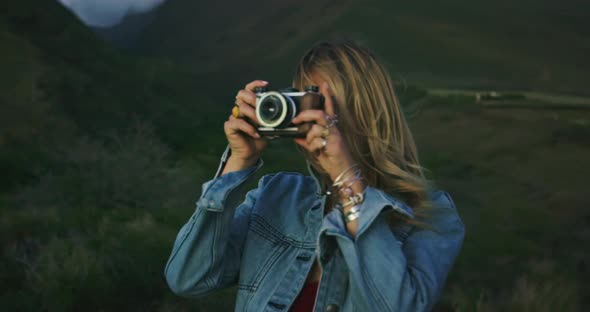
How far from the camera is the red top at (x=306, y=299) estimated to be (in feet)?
4.40

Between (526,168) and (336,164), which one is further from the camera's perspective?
(526,168)

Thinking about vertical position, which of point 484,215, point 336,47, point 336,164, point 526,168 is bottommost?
point 484,215

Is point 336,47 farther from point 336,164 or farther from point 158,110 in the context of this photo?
point 158,110

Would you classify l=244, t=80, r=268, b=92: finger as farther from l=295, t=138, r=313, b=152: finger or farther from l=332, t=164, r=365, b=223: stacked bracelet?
l=332, t=164, r=365, b=223: stacked bracelet

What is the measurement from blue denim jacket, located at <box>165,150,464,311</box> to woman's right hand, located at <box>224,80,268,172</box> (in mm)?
36

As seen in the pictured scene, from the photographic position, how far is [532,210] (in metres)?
4.39

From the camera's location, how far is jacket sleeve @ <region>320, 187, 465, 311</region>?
1.15 m

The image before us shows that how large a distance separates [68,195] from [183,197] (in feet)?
4.93

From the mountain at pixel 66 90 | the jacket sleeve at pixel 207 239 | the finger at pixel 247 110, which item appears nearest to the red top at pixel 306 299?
the jacket sleeve at pixel 207 239

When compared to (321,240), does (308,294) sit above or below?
below

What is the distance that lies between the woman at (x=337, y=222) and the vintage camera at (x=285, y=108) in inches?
1.0

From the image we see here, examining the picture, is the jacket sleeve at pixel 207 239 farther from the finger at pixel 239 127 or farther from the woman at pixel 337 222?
the finger at pixel 239 127

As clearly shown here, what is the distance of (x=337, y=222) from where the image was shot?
1214 mm

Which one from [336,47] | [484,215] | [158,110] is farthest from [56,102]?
[336,47]
